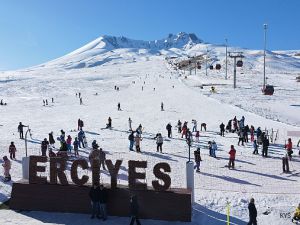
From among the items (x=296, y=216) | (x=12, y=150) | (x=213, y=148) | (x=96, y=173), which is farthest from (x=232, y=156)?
(x=12, y=150)

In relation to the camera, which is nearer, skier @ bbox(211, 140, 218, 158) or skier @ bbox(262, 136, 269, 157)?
skier @ bbox(262, 136, 269, 157)

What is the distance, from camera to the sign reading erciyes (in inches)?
644

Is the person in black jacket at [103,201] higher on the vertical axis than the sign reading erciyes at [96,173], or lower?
lower

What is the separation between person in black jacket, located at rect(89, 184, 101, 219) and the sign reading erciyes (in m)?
0.59

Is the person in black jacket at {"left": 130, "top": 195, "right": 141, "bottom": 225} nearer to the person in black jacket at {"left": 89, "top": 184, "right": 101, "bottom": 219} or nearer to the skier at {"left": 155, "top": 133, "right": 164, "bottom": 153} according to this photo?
the person in black jacket at {"left": 89, "top": 184, "right": 101, "bottom": 219}

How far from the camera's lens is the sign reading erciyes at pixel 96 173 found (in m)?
16.4

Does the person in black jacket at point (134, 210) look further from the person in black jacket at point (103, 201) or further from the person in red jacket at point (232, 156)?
the person in red jacket at point (232, 156)

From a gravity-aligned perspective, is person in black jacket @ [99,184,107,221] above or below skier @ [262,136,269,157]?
below

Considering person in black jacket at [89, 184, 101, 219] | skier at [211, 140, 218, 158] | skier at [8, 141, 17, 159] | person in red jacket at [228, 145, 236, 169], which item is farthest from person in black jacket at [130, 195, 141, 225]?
skier at [8, 141, 17, 159]

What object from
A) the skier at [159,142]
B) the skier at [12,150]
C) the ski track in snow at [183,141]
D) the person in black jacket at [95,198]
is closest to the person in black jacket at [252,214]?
the ski track in snow at [183,141]

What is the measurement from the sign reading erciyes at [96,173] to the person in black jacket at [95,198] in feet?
1.92

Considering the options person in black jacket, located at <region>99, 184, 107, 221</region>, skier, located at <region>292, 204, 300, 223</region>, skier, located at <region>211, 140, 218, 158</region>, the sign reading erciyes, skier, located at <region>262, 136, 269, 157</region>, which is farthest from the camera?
skier, located at <region>211, 140, 218, 158</region>

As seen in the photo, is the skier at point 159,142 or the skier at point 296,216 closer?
the skier at point 296,216

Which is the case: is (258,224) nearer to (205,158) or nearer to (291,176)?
(291,176)
